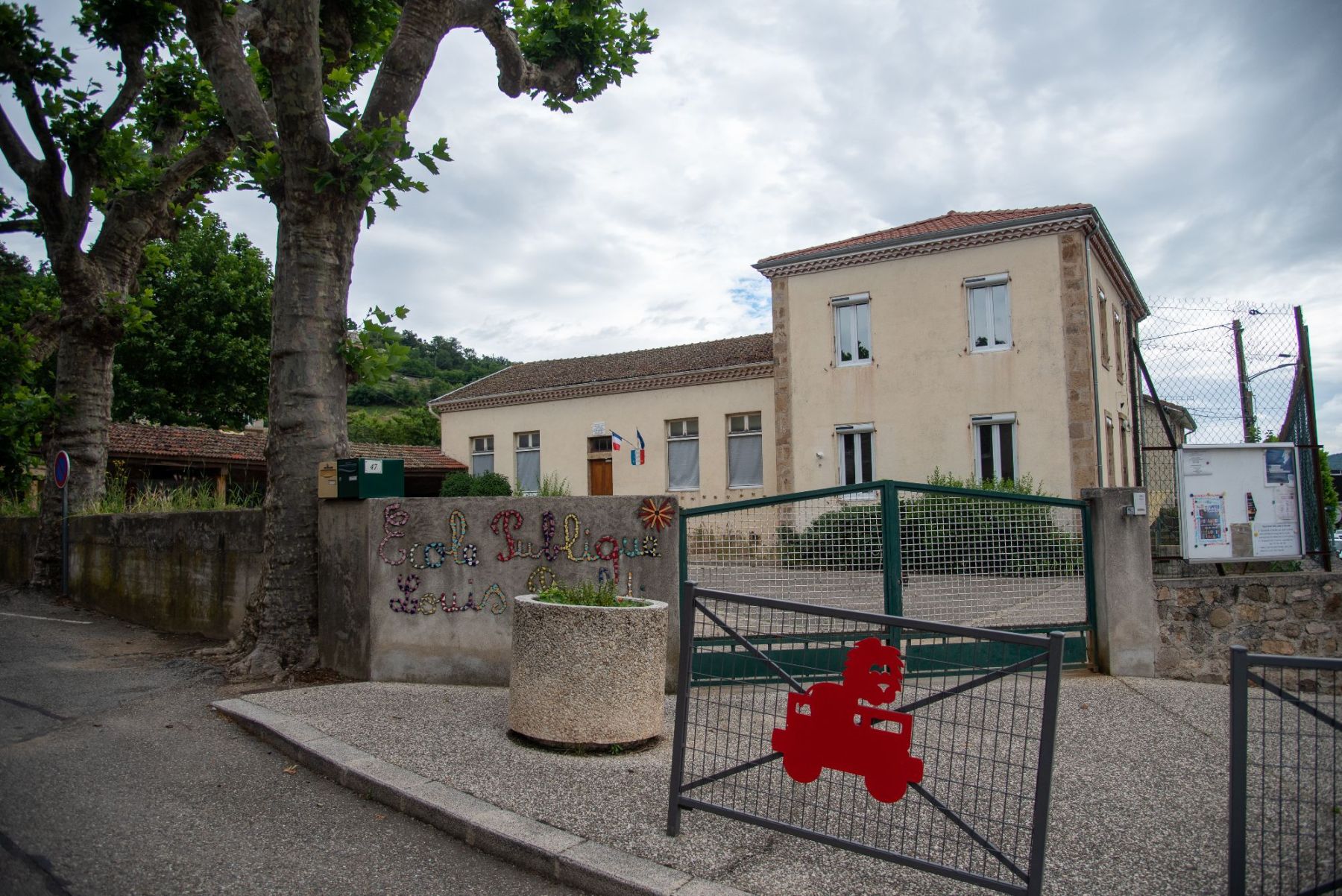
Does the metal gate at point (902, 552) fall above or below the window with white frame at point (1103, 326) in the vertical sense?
below

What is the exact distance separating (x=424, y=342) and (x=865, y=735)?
8033cm

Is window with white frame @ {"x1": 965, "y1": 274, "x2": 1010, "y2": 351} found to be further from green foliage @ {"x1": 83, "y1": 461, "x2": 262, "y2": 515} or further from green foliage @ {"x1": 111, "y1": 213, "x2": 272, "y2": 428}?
green foliage @ {"x1": 111, "y1": 213, "x2": 272, "y2": 428}

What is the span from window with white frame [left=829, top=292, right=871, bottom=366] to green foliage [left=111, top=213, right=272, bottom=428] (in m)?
20.3

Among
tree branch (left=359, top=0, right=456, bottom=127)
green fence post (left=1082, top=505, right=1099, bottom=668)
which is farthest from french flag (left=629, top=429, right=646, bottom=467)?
green fence post (left=1082, top=505, right=1099, bottom=668)

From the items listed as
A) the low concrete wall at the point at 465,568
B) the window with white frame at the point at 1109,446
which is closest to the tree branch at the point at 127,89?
the low concrete wall at the point at 465,568

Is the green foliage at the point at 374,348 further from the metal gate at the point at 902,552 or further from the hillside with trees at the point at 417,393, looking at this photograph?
the hillside with trees at the point at 417,393

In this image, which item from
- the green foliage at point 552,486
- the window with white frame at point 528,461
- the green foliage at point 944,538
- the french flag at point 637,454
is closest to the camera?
the green foliage at point 944,538

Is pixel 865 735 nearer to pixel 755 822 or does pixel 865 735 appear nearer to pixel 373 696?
pixel 755 822

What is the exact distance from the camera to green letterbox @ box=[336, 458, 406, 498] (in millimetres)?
7133

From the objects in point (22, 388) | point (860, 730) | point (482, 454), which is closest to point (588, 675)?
point (860, 730)

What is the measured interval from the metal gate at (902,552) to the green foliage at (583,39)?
5497mm

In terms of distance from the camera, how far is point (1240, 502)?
27.1 ft

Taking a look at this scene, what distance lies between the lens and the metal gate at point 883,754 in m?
3.20

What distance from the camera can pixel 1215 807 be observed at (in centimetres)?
422
